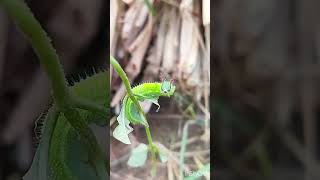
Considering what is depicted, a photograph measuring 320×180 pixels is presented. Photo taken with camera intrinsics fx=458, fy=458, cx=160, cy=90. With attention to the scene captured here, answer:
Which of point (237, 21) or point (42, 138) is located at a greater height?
point (237, 21)

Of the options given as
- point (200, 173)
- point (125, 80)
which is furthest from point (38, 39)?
point (200, 173)

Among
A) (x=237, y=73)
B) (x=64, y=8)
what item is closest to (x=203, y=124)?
(x=237, y=73)

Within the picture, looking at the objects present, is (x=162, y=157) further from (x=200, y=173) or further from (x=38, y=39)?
(x=38, y=39)

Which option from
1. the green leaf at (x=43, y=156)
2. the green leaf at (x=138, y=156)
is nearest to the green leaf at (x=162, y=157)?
the green leaf at (x=138, y=156)

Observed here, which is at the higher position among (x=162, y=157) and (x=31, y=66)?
(x=31, y=66)

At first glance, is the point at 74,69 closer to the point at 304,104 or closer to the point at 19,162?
the point at 19,162

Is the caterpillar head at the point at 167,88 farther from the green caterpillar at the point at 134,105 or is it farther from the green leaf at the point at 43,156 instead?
the green leaf at the point at 43,156

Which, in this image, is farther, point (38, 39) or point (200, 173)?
point (200, 173)
